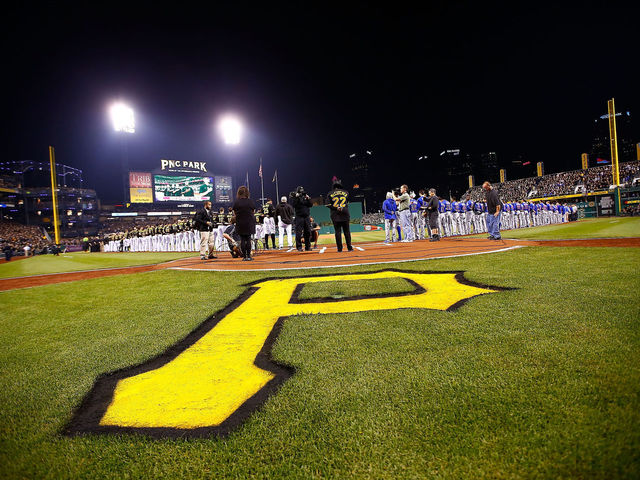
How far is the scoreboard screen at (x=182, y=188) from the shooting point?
5484cm

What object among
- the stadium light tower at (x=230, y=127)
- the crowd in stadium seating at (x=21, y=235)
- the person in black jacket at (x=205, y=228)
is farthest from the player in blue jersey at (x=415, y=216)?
the crowd in stadium seating at (x=21, y=235)

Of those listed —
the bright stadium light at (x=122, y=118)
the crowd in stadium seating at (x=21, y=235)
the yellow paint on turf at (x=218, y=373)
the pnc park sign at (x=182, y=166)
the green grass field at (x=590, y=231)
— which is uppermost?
the bright stadium light at (x=122, y=118)

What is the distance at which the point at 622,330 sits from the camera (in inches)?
80.7

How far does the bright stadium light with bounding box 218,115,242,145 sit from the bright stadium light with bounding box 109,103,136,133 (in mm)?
15564

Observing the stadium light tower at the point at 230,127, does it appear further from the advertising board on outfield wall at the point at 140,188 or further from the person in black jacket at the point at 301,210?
the person in black jacket at the point at 301,210

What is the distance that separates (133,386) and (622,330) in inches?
122

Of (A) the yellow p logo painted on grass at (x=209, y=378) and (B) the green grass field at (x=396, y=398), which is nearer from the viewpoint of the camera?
(B) the green grass field at (x=396, y=398)

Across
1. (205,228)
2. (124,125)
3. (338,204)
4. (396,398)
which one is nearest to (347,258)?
(338,204)

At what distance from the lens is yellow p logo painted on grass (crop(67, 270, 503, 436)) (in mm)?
1478

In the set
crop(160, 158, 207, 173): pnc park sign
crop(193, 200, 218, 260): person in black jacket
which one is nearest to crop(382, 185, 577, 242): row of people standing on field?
crop(193, 200, 218, 260): person in black jacket

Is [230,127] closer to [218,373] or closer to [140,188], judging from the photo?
[140,188]

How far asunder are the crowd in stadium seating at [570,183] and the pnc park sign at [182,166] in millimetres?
45597

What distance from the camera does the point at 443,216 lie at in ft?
55.9

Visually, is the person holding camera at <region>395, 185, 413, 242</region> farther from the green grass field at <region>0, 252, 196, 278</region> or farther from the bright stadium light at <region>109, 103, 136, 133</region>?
the bright stadium light at <region>109, 103, 136, 133</region>
